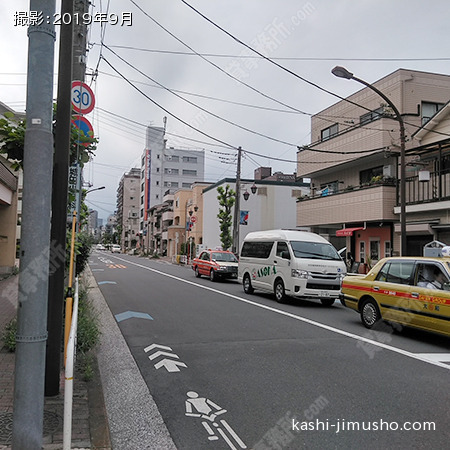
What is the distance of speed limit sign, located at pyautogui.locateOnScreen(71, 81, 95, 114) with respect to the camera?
7.47m

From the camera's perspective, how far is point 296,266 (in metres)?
12.3

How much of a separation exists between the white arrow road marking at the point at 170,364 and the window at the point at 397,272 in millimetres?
4655

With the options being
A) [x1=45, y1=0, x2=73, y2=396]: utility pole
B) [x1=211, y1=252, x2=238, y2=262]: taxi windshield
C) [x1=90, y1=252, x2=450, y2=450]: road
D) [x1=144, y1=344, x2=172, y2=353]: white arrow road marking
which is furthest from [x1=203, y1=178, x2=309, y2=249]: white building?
[x1=45, y1=0, x2=73, y2=396]: utility pole

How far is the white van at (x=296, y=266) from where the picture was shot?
12203mm

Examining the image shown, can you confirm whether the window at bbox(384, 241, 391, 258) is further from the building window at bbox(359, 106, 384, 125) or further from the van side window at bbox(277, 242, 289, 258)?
the van side window at bbox(277, 242, 289, 258)

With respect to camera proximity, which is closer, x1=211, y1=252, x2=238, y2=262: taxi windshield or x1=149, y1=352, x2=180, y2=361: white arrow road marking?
x1=149, y1=352, x2=180, y2=361: white arrow road marking

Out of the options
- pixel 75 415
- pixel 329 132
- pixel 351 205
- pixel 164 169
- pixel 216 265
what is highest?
pixel 164 169

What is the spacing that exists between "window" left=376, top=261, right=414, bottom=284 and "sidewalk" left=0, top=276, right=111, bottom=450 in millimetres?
5878

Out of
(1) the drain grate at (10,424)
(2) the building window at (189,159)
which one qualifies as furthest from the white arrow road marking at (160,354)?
(2) the building window at (189,159)

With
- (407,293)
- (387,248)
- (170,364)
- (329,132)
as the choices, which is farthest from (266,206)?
(170,364)

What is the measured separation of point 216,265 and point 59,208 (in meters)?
16.8

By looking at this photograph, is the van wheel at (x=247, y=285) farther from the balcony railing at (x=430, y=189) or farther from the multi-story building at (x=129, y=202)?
the multi-story building at (x=129, y=202)

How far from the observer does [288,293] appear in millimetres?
12594

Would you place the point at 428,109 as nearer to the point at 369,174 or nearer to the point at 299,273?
the point at 369,174
